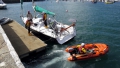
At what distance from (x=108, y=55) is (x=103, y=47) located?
1.10 meters

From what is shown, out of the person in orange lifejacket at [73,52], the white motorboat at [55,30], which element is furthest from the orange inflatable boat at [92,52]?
the white motorboat at [55,30]

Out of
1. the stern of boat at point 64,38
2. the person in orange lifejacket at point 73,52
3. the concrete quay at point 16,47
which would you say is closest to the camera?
the concrete quay at point 16,47

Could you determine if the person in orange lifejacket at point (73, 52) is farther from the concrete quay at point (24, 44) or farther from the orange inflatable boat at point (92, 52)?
the concrete quay at point (24, 44)

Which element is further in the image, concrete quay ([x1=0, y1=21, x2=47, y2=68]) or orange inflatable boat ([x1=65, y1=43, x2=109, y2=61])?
orange inflatable boat ([x1=65, y1=43, x2=109, y2=61])

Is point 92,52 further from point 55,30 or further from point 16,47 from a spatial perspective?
point 16,47

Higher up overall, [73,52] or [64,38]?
[64,38]

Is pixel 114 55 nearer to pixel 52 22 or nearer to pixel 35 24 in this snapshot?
pixel 52 22

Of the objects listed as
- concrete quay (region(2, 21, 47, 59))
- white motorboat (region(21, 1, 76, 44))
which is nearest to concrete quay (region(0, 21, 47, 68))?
concrete quay (region(2, 21, 47, 59))

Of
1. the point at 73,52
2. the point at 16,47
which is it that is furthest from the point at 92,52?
the point at 16,47

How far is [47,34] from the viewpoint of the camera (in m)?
16.9

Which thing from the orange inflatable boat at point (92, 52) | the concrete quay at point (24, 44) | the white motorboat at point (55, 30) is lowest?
the orange inflatable boat at point (92, 52)

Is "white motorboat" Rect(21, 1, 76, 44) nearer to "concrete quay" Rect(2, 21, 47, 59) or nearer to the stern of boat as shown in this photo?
the stern of boat

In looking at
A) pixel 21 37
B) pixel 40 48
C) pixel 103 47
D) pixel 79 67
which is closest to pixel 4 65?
pixel 40 48

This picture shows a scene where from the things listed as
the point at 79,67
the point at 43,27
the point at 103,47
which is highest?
the point at 43,27
